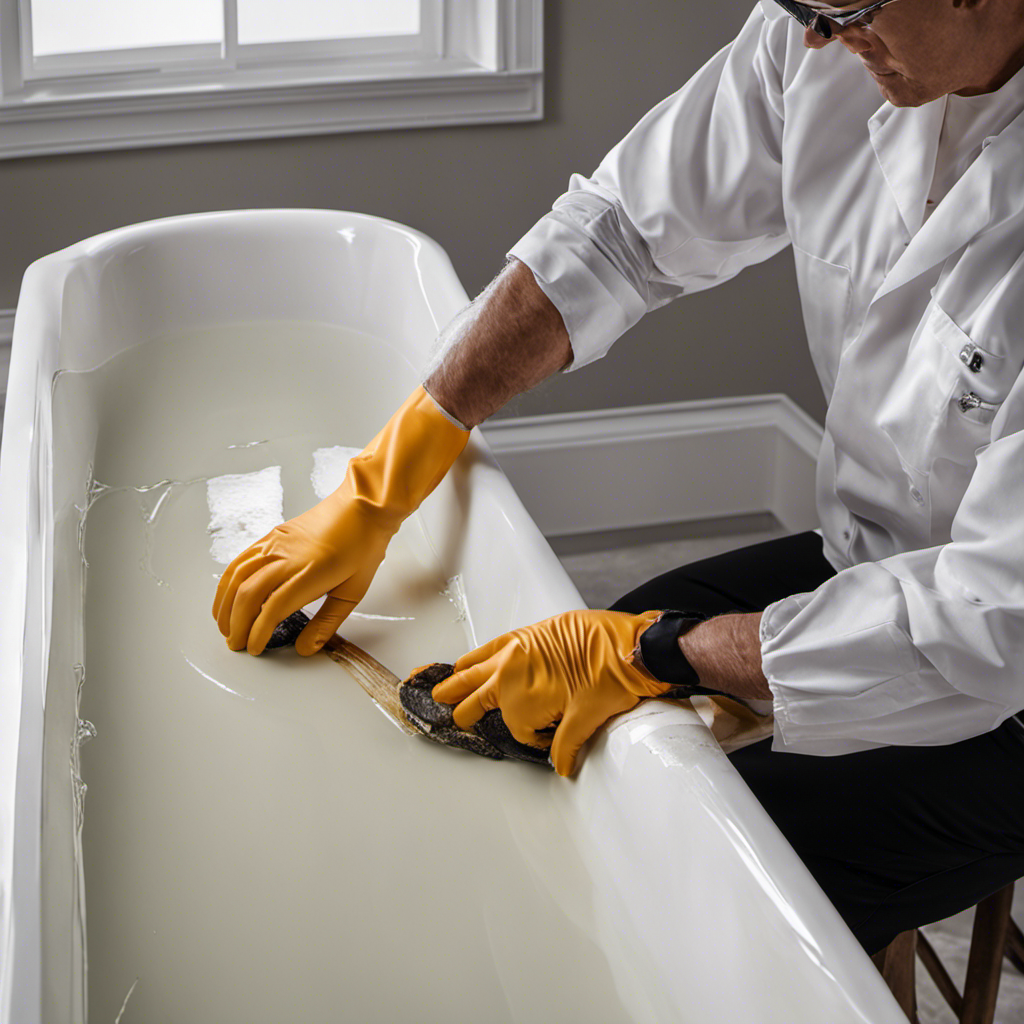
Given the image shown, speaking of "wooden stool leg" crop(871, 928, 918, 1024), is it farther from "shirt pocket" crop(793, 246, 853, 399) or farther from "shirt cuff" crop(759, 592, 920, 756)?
"shirt pocket" crop(793, 246, 853, 399)

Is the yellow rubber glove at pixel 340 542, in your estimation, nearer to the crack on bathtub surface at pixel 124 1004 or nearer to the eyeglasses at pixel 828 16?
the crack on bathtub surface at pixel 124 1004

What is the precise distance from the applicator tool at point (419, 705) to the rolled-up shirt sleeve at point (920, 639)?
25cm

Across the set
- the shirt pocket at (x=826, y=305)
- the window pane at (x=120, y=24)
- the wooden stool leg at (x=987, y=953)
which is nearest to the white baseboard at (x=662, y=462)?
the window pane at (x=120, y=24)

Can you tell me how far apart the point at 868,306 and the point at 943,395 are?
0.15 metres

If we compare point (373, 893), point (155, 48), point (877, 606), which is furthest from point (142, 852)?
point (155, 48)

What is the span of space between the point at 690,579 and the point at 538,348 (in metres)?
0.35

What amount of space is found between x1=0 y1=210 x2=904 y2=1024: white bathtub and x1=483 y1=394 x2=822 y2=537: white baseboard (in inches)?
34.9

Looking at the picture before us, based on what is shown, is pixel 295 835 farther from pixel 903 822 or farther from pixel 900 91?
pixel 900 91

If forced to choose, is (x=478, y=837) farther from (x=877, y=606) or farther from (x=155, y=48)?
(x=155, y=48)

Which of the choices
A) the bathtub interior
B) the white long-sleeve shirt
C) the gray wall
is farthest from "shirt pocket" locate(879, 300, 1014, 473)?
the gray wall

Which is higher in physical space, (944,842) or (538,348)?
(538,348)

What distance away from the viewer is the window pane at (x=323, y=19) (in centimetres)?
198

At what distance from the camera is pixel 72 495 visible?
3.94 feet

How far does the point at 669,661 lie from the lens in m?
0.88
